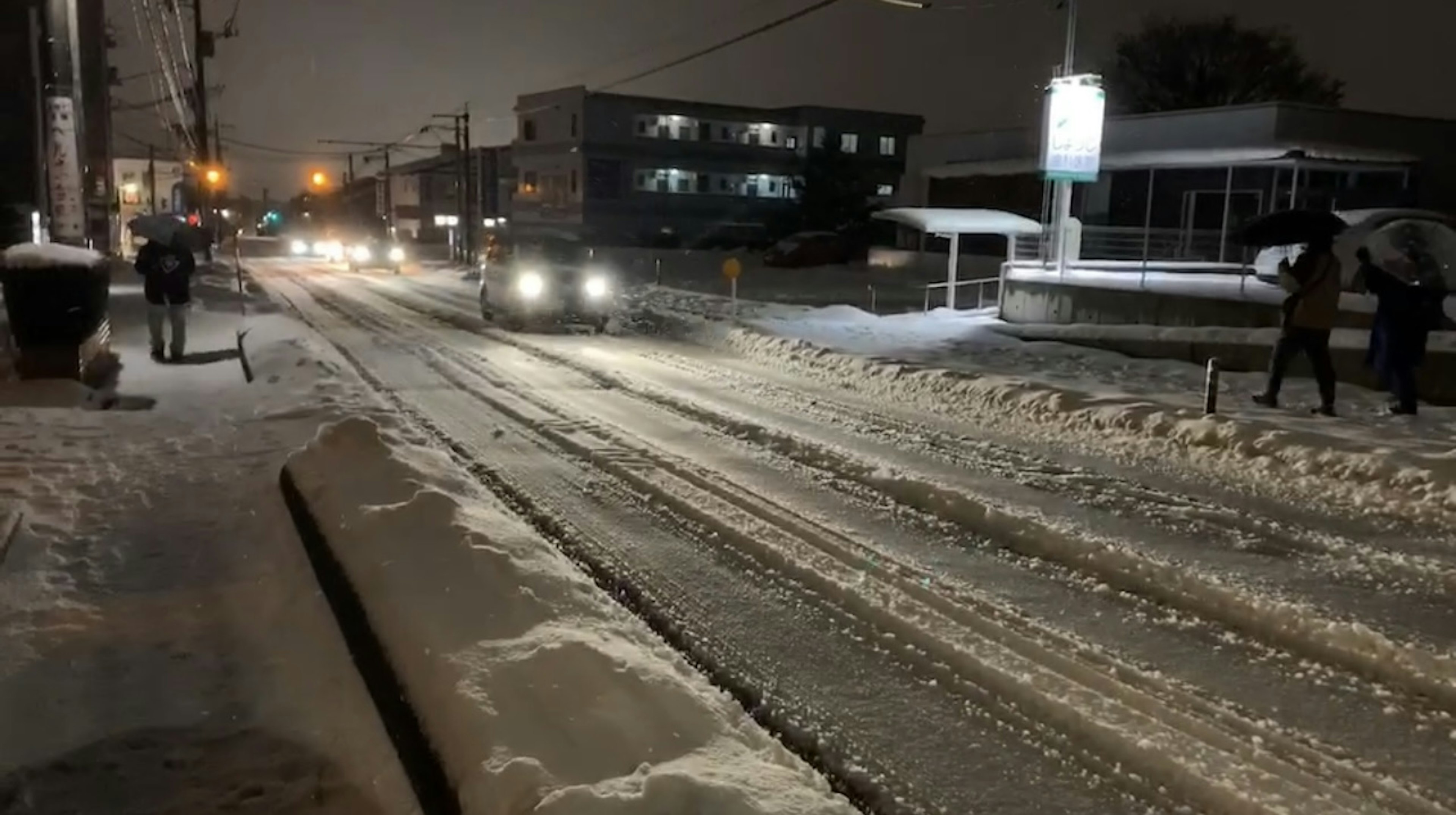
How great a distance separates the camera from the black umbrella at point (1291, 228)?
12.0m

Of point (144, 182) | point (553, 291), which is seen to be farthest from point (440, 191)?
point (553, 291)

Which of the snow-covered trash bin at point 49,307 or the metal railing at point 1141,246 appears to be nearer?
the snow-covered trash bin at point 49,307

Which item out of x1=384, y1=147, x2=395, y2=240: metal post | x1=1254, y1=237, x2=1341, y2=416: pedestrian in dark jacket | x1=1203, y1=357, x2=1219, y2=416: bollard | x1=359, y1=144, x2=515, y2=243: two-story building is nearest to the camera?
x1=1203, y1=357, x2=1219, y2=416: bollard

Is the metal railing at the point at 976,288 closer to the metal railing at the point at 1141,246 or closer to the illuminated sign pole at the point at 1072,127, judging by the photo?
the metal railing at the point at 1141,246

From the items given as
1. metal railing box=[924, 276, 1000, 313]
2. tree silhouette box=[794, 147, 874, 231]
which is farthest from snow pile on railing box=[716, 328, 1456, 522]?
tree silhouette box=[794, 147, 874, 231]

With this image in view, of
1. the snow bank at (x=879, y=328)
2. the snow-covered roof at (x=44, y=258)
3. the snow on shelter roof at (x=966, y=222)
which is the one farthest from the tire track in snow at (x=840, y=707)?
the snow on shelter roof at (x=966, y=222)

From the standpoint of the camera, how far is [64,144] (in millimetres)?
15922

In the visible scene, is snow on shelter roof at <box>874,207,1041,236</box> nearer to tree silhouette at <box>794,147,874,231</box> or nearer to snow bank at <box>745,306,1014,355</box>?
snow bank at <box>745,306,1014,355</box>

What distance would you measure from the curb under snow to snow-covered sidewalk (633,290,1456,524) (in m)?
0.02

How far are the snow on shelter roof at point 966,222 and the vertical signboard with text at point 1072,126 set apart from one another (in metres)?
1.82

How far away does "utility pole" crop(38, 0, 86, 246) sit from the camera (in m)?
14.9

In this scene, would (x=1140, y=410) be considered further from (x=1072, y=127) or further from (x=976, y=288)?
(x=976, y=288)

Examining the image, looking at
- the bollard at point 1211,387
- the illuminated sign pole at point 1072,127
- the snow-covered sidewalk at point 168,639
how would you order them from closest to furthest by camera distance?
the snow-covered sidewalk at point 168,639 → the bollard at point 1211,387 → the illuminated sign pole at point 1072,127

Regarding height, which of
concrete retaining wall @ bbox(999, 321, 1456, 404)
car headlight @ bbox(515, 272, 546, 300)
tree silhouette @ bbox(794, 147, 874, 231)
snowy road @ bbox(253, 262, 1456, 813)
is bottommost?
snowy road @ bbox(253, 262, 1456, 813)
